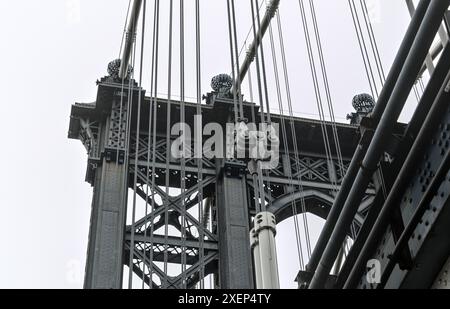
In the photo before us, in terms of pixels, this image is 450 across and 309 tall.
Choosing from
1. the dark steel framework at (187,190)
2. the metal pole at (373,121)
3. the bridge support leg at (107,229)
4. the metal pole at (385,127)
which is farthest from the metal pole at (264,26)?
the metal pole at (385,127)

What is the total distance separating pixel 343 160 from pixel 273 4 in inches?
185

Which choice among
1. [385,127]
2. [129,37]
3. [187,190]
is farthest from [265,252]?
[129,37]

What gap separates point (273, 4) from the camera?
73.6ft

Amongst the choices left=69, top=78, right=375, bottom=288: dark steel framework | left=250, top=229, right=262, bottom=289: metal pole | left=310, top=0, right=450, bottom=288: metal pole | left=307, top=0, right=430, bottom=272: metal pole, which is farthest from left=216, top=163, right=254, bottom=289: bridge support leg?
left=250, top=229, right=262, bottom=289: metal pole

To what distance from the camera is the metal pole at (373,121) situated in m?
7.34

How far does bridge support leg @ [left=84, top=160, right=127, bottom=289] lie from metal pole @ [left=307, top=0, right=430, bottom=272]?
911 cm

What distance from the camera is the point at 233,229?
63.2 feet

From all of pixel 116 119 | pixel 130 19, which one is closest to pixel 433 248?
pixel 116 119

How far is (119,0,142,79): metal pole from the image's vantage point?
21.2m

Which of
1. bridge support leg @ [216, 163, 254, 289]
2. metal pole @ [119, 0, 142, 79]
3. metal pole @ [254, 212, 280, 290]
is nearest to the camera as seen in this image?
metal pole @ [254, 212, 280, 290]

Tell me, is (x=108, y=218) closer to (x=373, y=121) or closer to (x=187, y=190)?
(x=187, y=190)

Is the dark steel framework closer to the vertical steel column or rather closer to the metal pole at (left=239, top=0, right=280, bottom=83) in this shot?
the vertical steel column

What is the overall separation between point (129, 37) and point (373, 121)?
15.3 meters
